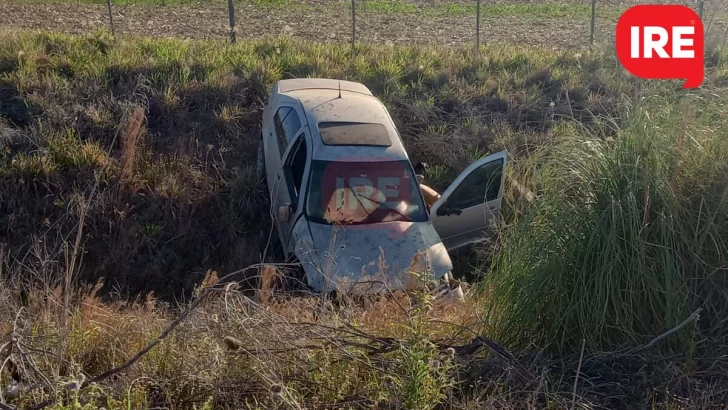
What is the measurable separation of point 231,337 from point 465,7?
75.3ft

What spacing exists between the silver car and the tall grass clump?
5.35 feet

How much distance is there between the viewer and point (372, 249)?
6.30 m

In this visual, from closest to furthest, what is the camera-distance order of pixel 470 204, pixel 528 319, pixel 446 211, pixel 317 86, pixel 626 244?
pixel 626 244
pixel 528 319
pixel 446 211
pixel 470 204
pixel 317 86

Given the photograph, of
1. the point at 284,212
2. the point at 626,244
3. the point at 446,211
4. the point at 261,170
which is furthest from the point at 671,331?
the point at 261,170

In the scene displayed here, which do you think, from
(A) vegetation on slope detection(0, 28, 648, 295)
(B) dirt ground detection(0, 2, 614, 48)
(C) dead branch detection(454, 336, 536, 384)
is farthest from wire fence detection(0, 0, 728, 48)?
(C) dead branch detection(454, 336, 536, 384)

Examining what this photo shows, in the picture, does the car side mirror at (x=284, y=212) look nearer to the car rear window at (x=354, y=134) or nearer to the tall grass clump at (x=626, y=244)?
the car rear window at (x=354, y=134)

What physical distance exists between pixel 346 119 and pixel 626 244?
381 cm

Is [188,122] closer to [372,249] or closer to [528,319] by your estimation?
[372,249]

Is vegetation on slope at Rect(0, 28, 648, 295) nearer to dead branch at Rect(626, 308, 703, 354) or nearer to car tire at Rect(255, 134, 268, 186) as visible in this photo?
car tire at Rect(255, 134, 268, 186)

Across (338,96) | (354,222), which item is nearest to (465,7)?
(338,96)

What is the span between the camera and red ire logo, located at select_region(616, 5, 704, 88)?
8492 mm

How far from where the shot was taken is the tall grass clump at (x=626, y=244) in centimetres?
416

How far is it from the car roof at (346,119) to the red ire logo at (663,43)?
2474 millimetres

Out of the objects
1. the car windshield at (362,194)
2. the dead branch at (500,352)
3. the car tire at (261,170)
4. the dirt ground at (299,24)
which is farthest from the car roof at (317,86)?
the dirt ground at (299,24)
